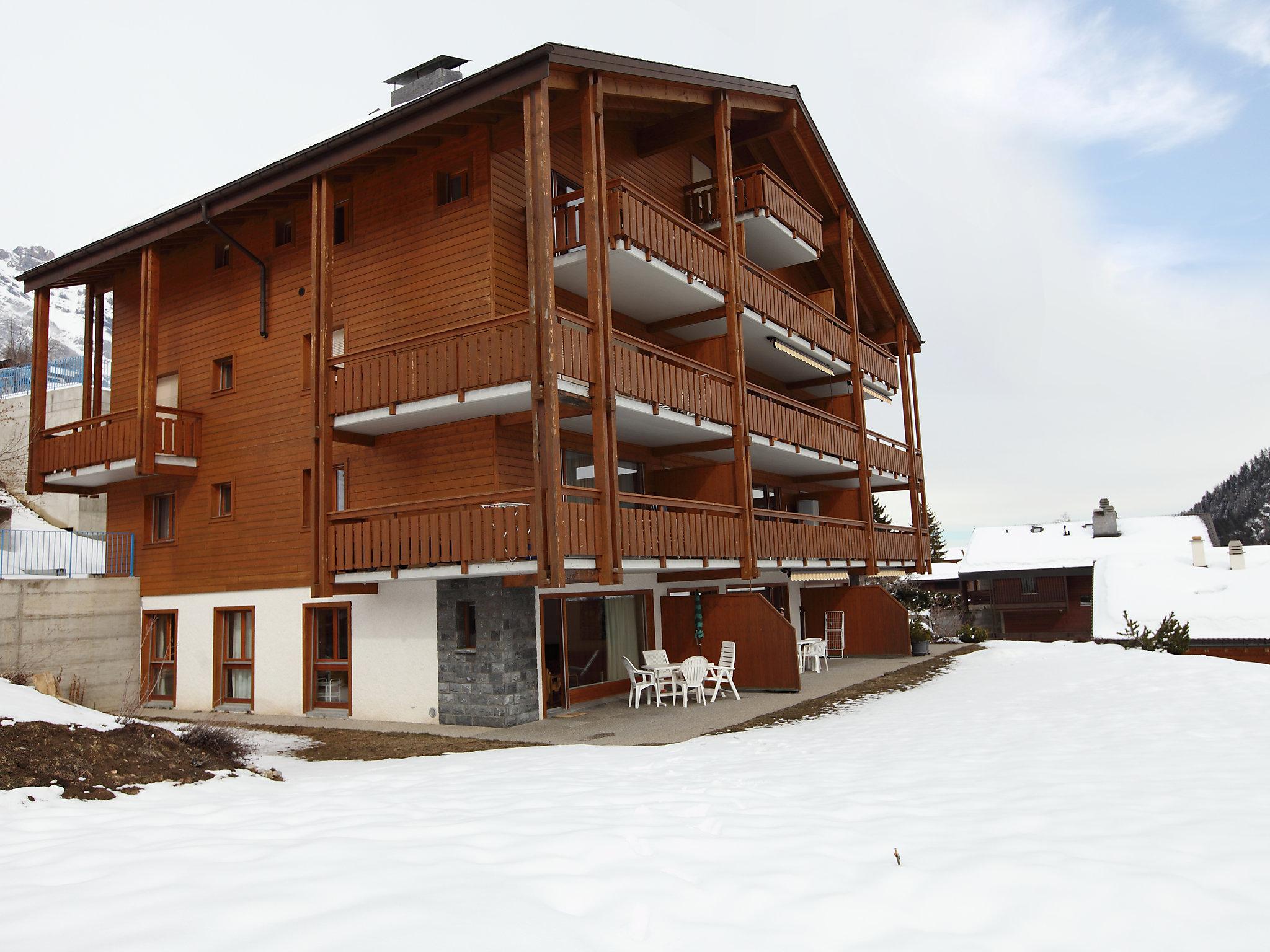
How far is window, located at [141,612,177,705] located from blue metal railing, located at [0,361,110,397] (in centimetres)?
1331

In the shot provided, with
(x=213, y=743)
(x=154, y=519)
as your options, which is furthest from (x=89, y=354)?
(x=213, y=743)

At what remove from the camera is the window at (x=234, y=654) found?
19.3 metres

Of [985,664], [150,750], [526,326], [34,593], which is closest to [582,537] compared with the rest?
[526,326]

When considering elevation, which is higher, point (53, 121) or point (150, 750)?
point (53, 121)

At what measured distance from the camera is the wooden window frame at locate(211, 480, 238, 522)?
19.8 m

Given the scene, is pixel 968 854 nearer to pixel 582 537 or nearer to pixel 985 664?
pixel 582 537

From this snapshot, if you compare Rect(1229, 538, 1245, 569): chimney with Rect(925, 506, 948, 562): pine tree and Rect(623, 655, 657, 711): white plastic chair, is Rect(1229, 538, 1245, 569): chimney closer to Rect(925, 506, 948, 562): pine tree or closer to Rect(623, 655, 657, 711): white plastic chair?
Rect(925, 506, 948, 562): pine tree

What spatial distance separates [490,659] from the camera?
15320mm

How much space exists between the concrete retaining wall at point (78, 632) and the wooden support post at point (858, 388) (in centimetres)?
1797

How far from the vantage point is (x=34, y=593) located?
1869 cm

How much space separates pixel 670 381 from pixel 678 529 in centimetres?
275

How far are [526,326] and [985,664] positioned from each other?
1523 cm

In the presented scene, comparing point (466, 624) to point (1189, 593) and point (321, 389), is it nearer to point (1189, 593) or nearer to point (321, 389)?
point (321, 389)

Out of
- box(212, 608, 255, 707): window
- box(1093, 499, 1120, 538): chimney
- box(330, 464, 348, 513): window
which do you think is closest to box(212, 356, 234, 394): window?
box(330, 464, 348, 513): window
